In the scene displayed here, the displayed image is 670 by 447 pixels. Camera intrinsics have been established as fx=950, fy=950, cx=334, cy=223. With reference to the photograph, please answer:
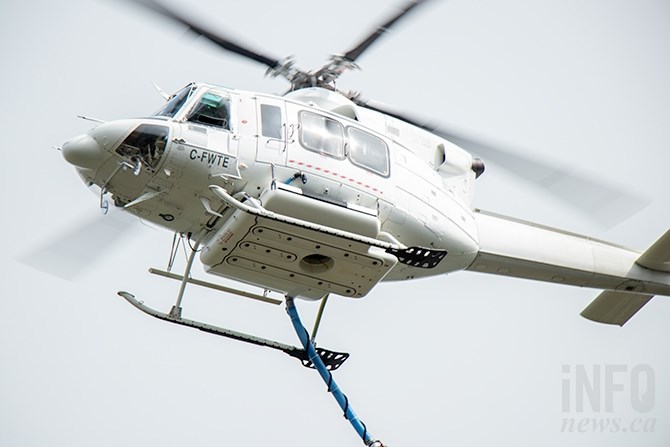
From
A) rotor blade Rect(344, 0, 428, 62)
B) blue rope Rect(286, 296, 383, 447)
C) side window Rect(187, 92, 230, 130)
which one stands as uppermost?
rotor blade Rect(344, 0, 428, 62)

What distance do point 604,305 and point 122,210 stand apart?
22.4 ft

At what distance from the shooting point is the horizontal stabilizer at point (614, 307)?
41.5 feet

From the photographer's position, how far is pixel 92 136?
28.8 ft

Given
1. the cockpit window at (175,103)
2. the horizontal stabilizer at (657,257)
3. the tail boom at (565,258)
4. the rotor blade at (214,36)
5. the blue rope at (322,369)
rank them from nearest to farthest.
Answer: the rotor blade at (214,36)
the cockpit window at (175,103)
the blue rope at (322,369)
the tail boom at (565,258)
the horizontal stabilizer at (657,257)

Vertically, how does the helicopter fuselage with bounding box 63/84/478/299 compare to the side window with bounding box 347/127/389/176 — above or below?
below

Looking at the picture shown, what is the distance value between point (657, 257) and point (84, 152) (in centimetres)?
699

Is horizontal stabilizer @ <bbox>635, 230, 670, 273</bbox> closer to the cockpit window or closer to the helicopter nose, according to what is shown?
the cockpit window

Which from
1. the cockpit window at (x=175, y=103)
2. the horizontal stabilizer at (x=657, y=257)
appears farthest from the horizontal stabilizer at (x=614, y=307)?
the cockpit window at (x=175, y=103)

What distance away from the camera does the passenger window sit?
355 inches

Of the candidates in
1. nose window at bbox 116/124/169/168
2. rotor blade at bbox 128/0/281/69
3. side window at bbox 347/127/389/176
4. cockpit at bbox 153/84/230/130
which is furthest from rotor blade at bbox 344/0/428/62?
nose window at bbox 116/124/169/168

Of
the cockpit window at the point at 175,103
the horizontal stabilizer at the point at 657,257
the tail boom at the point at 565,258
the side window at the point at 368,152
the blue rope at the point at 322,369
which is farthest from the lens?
the horizontal stabilizer at the point at 657,257

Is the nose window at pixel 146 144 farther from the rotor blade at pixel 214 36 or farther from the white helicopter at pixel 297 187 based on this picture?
the rotor blade at pixel 214 36

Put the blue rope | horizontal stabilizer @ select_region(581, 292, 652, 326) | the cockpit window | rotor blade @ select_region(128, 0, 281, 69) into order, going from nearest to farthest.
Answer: rotor blade @ select_region(128, 0, 281, 69), the cockpit window, the blue rope, horizontal stabilizer @ select_region(581, 292, 652, 326)

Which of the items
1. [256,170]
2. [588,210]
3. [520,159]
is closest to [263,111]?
[256,170]
